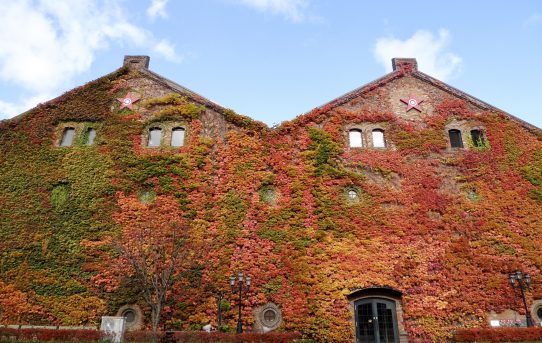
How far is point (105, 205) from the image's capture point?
21.8 meters

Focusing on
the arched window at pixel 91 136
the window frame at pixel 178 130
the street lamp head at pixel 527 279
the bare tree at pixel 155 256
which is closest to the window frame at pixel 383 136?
the street lamp head at pixel 527 279

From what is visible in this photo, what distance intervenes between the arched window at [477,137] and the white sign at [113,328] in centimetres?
2208

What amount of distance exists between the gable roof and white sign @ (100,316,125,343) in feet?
54.2

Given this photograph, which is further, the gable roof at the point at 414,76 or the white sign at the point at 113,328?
the gable roof at the point at 414,76

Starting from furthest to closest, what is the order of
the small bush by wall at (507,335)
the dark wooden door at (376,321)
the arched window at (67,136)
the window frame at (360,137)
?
the window frame at (360,137), the arched window at (67,136), the dark wooden door at (376,321), the small bush by wall at (507,335)

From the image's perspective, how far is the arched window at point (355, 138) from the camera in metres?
24.6

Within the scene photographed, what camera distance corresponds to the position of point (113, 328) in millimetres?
15750

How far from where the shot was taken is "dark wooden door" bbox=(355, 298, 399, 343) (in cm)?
1955

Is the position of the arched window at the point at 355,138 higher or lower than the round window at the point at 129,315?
higher

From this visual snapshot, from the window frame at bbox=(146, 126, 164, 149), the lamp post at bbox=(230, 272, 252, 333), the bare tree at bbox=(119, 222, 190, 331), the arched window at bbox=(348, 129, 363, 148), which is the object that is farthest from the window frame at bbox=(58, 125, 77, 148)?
the arched window at bbox=(348, 129, 363, 148)

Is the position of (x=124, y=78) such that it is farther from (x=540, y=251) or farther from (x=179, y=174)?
(x=540, y=251)

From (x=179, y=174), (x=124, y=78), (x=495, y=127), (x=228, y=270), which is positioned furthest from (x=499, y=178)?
(x=124, y=78)

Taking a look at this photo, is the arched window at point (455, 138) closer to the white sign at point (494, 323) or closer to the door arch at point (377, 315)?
the white sign at point (494, 323)

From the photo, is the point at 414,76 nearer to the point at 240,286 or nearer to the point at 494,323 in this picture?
the point at 494,323
